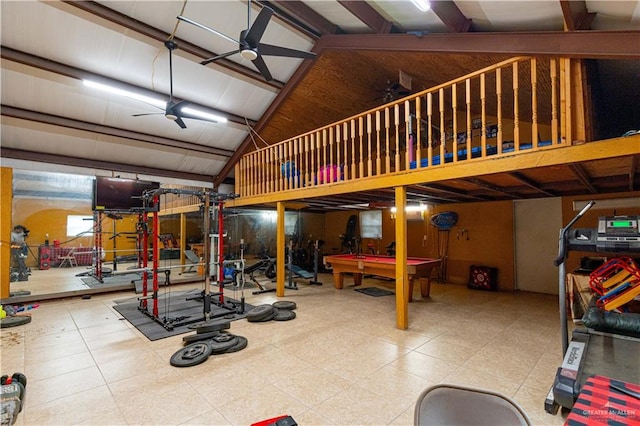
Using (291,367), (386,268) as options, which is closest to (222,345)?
(291,367)

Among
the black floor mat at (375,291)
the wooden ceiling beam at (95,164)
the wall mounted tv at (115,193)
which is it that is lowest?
the black floor mat at (375,291)

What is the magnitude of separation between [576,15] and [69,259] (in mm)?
14988

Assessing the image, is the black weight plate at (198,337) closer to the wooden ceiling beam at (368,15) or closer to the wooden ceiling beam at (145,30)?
the wooden ceiling beam at (145,30)

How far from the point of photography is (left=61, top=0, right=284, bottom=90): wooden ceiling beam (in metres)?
4.30

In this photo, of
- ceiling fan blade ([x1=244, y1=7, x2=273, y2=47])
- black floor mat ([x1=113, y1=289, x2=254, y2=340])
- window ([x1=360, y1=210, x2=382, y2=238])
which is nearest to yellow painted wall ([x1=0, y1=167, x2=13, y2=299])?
black floor mat ([x1=113, y1=289, x2=254, y2=340])

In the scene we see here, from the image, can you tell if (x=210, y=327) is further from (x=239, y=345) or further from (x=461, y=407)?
(x=461, y=407)

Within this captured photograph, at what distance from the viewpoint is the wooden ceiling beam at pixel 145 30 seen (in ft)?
14.1

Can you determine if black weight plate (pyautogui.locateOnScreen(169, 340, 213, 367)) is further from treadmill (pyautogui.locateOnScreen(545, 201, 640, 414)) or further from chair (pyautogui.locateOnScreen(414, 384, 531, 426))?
treadmill (pyautogui.locateOnScreen(545, 201, 640, 414))

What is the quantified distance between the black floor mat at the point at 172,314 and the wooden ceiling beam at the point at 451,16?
526 cm

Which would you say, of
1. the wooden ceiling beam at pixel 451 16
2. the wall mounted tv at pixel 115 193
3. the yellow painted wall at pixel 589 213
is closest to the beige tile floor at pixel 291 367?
the yellow painted wall at pixel 589 213

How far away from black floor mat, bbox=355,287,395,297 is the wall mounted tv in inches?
225

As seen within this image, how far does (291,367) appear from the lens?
3.12 metres

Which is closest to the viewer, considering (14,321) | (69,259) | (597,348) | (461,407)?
(461,407)

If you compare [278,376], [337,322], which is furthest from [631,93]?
[278,376]
